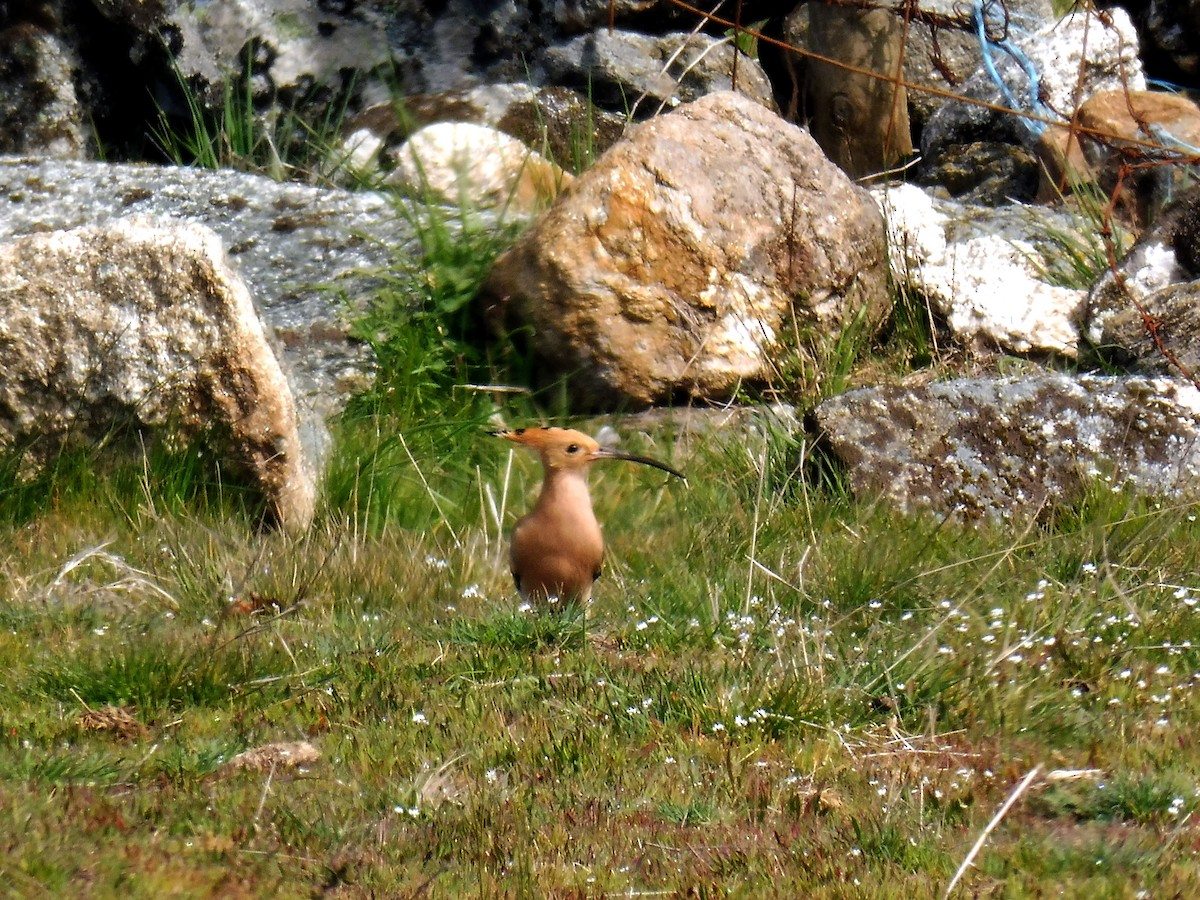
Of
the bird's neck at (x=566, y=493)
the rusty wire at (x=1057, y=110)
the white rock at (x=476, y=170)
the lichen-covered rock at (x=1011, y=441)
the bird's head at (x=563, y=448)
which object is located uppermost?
the rusty wire at (x=1057, y=110)

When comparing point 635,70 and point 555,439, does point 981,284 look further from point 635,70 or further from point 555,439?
point 555,439

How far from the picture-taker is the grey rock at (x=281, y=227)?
318 inches

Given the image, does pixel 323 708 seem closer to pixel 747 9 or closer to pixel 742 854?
pixel 742 854

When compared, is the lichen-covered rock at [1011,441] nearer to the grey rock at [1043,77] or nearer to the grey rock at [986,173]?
the grey rock at [986,173]

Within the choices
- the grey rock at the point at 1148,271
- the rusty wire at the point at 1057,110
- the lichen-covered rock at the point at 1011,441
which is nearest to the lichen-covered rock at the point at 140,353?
the rusty wire at the point at 1057,110

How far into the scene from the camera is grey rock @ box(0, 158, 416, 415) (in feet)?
26.5

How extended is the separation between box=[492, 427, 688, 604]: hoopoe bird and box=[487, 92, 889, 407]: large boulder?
2253 millimetres

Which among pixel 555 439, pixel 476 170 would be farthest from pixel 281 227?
pixel 555 439

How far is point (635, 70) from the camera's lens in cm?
1041

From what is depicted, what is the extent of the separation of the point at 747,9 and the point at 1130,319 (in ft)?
13.6

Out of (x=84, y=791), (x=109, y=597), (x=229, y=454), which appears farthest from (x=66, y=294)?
(x=84, y=791)

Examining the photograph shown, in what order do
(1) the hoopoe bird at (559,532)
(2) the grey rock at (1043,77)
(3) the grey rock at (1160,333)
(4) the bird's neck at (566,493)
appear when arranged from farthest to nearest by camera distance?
(2) the grey rock at (1043,77)
(3) the grey rock at (1160,333)
(4) the bird's neck at (566,493)
(1) the hoopoe bird at (559,532)

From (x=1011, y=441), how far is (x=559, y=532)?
7.15 feet

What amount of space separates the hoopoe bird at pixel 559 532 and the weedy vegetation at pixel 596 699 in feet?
0.44
